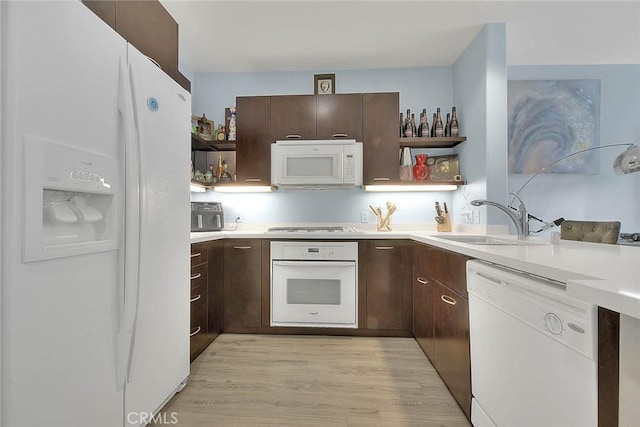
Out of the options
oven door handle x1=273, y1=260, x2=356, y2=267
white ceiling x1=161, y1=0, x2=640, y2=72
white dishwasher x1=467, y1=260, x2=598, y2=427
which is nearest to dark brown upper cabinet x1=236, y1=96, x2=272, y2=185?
white ceiling x1=161, y1=0, x2=640, y2=72

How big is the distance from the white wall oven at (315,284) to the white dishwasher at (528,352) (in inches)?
51.9

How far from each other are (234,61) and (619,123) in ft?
13.1

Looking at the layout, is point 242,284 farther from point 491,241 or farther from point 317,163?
point 491,241

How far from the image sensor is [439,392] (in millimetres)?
1767

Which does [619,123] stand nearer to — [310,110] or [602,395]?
[310,110]

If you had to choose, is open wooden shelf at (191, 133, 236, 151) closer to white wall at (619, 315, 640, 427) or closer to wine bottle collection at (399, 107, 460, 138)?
wine bottle collection at (399, 107, 460, 138)

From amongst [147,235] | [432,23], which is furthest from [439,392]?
[432,23]

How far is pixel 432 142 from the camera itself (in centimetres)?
298

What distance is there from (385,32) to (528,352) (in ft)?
8.16

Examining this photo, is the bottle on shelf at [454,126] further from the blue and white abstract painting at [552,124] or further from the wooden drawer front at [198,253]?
the wooden drawer front at [198,253]

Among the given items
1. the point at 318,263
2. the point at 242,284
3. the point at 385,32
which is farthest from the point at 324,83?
the point at 242,284

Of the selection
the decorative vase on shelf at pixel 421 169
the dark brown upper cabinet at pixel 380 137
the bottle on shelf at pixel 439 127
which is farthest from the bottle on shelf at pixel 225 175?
the bottle on shelf at pixel 439 127

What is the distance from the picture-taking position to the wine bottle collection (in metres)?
2.96

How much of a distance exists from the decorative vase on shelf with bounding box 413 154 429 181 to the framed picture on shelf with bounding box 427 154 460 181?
0.10 m
